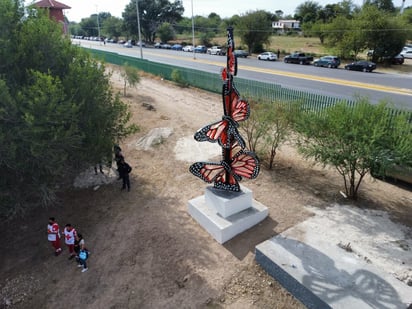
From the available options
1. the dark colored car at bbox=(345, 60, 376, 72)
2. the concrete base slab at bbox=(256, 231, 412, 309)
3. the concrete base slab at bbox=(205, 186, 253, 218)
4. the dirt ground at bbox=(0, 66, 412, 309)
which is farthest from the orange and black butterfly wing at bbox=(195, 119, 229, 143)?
the dark colored car at bbox=(345, 60, 376, 72)

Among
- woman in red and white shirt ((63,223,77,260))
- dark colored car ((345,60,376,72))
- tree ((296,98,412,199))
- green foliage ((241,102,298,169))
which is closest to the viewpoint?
tree ((296,98,412,199))

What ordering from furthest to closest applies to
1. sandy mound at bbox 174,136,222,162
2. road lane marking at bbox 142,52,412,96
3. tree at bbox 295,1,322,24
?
tree at bbox 295,1,322,24, road lane marking at bbox 142,52,412,96, sandy mound at bbox 174,136,222,162

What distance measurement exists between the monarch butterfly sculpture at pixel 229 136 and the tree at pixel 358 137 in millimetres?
2311

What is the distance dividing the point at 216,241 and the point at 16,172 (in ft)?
19.2

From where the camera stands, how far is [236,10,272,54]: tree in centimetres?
4844

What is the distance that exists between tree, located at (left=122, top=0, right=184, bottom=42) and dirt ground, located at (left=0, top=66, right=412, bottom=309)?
7224cm

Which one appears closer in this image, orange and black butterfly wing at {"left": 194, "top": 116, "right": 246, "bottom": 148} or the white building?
orange and black butterfly wing at {"left": 194, "top": 116, "right": 246, "bottom": 148}

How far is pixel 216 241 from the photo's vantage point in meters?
8.21

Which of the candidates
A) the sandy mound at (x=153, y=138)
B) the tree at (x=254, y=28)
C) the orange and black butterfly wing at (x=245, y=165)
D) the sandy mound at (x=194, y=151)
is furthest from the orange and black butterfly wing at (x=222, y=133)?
the tree at (x=254, y=28)

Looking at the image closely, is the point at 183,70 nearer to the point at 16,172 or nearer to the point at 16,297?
the point at 16,172

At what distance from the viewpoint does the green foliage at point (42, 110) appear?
7.45 metres

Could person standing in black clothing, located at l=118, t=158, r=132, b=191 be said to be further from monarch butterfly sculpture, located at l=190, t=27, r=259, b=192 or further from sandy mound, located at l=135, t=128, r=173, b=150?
Answer: sandy mound, located at l=135, t=128, r=173, b=150

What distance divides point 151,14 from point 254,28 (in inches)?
1475

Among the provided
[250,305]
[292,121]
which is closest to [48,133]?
[250,305]
